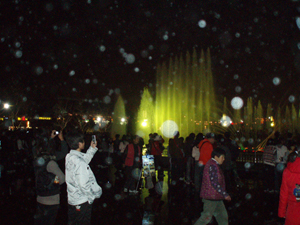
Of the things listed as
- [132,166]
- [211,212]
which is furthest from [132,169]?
[211,212]

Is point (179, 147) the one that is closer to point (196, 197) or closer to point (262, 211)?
point (196, 197)

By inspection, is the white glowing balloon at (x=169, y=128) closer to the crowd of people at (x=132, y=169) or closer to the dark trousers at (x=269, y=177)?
the crowd of people at (x=132, y=169)

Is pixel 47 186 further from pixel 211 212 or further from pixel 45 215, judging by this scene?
pixel 211 212

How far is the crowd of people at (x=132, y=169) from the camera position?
151 inches

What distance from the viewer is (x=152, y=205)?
7570mm

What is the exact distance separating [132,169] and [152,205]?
6.14 feet

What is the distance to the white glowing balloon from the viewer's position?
33.4 metres

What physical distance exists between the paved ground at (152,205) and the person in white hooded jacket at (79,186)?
98.3 inches

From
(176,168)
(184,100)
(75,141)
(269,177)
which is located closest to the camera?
(75,141)

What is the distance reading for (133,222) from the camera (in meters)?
6.18

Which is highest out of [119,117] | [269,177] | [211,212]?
[119,117]

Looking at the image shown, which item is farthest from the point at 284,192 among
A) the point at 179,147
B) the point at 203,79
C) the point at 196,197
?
the point at 203,79

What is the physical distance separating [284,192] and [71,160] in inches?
117

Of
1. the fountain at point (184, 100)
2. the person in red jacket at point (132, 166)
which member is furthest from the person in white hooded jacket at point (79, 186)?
the fountain at point (184, 100)
